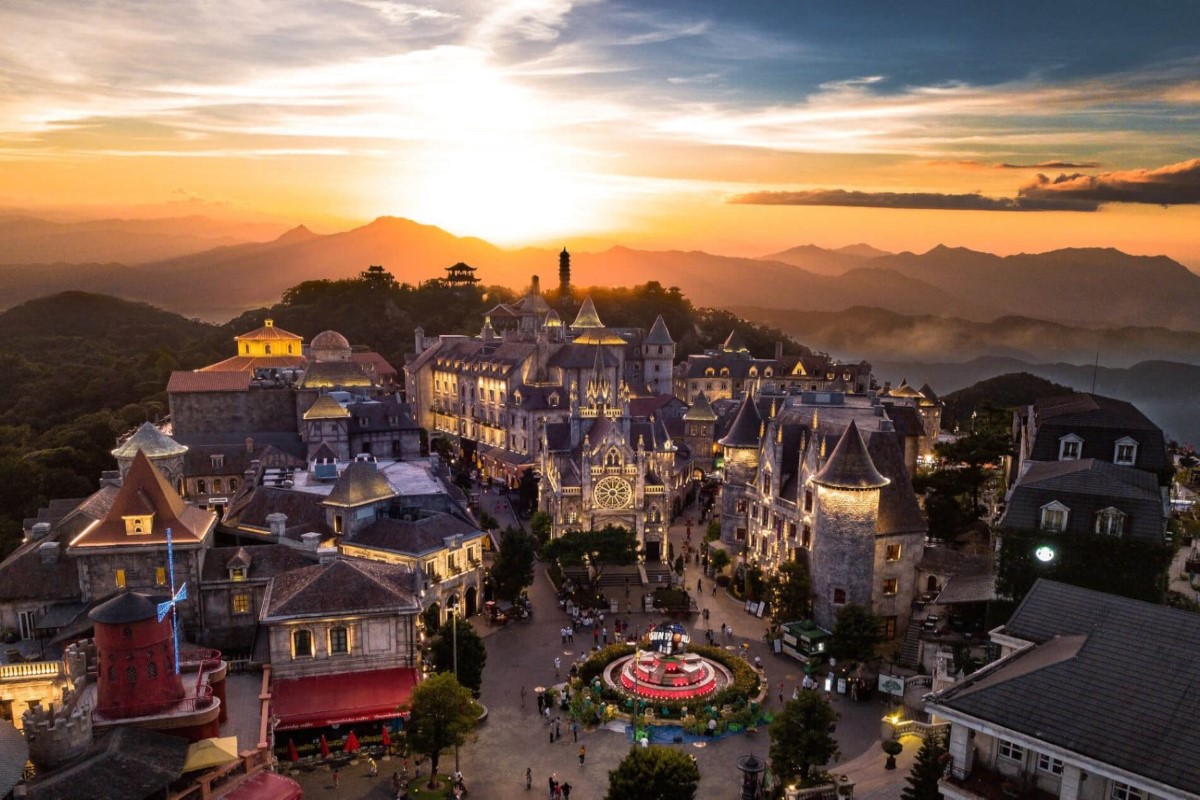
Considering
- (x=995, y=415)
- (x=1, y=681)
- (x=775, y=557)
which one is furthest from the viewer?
(x=995, y=415)

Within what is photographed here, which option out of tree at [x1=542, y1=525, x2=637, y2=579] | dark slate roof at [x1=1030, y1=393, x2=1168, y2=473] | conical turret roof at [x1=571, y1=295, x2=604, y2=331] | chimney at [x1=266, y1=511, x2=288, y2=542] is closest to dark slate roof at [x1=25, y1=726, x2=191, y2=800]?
chimney at [x1=266, y1=511, x2=288, y2=542]

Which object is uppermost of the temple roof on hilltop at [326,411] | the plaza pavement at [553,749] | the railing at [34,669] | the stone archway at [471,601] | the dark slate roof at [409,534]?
the temple roof on hilltop at [326,411]

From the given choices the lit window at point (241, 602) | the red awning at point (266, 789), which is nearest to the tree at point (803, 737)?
the red awning at point (266, 789)

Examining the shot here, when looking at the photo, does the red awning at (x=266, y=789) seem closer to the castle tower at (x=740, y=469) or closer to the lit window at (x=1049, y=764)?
the lit window at (x=1049, y=764)

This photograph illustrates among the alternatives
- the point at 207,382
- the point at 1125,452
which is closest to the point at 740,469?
the point at 1125,452

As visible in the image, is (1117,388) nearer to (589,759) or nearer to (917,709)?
(917,709)

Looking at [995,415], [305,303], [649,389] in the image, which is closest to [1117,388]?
[995,415]
